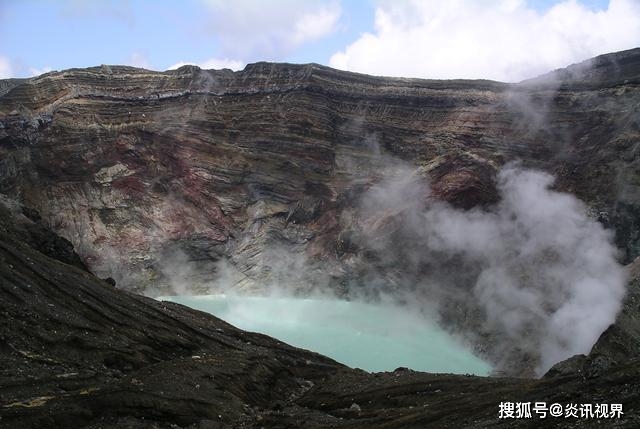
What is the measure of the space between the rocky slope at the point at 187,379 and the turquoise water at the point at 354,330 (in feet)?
22.7

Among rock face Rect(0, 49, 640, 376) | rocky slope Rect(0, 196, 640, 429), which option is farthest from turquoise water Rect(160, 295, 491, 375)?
rocky slope Rect(0, 196, 640, 429)

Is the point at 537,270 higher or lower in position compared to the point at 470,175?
lower

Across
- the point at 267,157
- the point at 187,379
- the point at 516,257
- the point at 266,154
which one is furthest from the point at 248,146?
the point at 187,379

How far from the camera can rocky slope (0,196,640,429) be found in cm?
1714

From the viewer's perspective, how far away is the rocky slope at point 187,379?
1714 cm

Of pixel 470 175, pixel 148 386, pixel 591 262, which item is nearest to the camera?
pixel 148 386

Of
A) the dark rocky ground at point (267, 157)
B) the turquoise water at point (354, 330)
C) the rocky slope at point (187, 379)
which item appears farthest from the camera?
the dark rocky ground at point (267, 157)

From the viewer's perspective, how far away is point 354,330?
4372 centimetres

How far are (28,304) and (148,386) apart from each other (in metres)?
6.09

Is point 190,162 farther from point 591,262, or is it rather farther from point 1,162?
point 591,262

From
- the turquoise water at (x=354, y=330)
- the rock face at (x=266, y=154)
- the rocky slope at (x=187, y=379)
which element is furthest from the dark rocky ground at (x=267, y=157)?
the rocky slope at (x=187, y=379)

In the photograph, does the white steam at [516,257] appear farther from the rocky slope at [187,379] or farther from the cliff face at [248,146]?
the rocky slope at [187,379]

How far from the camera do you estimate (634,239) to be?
42719 millimetres

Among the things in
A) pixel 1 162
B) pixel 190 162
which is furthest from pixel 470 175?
pixel 1 162
